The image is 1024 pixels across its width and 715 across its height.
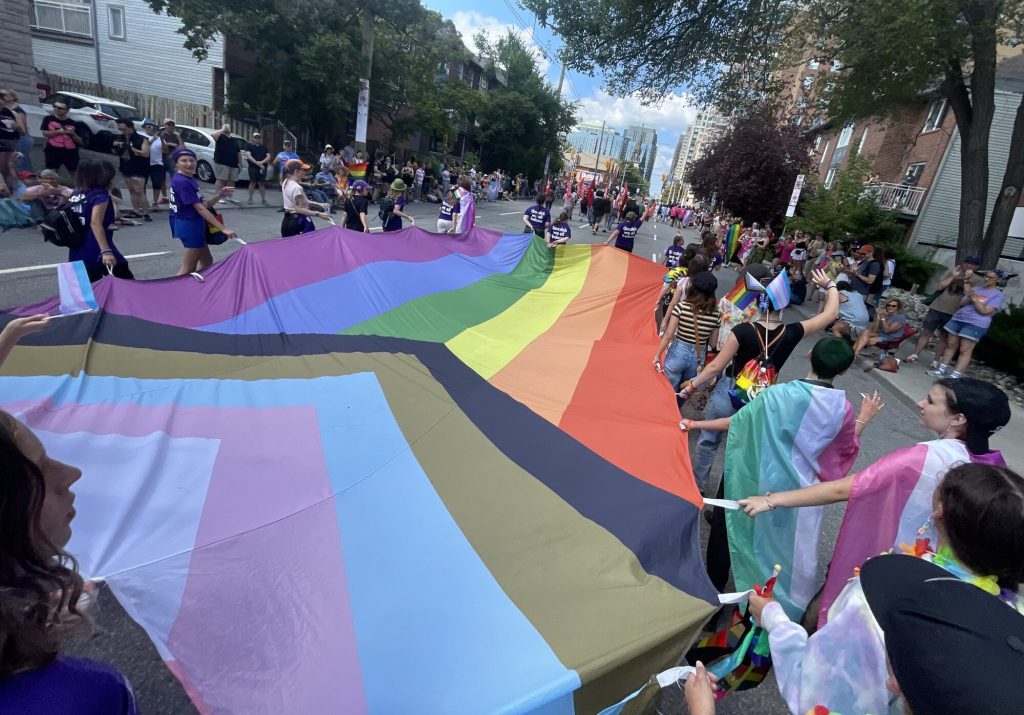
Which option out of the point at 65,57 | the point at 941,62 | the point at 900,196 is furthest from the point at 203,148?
the point at 900,196

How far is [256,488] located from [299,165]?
5.72 meters

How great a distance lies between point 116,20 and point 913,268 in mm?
32387

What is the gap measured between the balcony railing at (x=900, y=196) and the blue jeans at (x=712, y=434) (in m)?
19.2

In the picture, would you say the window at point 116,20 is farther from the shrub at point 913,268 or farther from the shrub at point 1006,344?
the shrub at point 1006,344

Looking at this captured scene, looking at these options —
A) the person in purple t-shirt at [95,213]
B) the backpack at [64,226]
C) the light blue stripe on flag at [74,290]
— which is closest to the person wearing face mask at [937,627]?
the light blue stripe on flag at [74,290]

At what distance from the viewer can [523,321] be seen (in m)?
5.51

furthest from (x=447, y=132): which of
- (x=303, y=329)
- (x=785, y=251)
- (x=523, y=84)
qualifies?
(x=303, y=329)

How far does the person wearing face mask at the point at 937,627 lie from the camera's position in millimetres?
1041

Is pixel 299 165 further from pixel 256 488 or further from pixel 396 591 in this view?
pixel 396 591

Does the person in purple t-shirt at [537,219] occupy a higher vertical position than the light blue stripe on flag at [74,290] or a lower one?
higher

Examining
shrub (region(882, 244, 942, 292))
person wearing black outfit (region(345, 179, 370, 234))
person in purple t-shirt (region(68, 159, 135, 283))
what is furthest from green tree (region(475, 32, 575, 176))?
person in purple t-shirt (region(68, 159, 135, 283))

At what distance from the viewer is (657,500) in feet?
8.77

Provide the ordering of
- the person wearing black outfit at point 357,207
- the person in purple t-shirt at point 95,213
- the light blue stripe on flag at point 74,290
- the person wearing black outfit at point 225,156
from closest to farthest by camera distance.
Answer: the light blue stripe on flag at point 74,290
the person in purple t-shirt at point 95,213
the person wearing black outfit at point 357,207
the person wearing black outfit at point 225,156

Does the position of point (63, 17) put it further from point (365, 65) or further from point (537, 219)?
point (537, 219)
